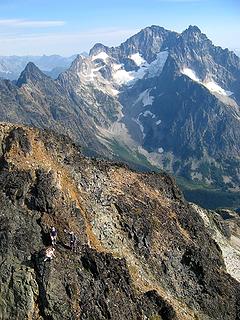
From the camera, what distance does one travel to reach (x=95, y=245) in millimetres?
70500

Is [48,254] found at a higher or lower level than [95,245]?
higher

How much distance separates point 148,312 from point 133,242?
14874mm

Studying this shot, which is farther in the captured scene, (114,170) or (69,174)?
(114,170)

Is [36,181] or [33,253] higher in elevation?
[36,181]

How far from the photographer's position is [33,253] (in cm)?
6075

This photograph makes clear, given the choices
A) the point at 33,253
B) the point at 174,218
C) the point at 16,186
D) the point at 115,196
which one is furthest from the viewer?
the point at 174,218

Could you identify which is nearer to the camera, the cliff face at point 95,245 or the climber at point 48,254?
the cliff face at point 95,245

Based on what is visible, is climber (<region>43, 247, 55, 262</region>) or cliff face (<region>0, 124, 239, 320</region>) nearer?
cliff face (<region>0, 124, 239, 320</region>)

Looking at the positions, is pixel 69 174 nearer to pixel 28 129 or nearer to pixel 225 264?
pixel 28 129

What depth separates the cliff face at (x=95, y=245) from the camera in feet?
189

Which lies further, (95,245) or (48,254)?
(95,245)

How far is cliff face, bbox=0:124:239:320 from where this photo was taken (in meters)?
57.6

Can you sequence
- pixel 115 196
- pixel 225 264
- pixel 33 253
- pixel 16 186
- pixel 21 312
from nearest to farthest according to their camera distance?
1. pixel 21 312
2. pixel 33 253
3. pixel 16 186
4. pixel 115 196
5. pixel 225 264

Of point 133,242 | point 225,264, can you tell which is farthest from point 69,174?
point 225,264
